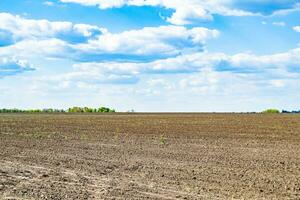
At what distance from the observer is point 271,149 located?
23.3m

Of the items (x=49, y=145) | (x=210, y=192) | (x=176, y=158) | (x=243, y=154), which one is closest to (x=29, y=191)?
(x=210, y=192)

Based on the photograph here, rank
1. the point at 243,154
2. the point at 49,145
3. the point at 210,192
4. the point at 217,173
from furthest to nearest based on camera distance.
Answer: the point at 49,145 → the point at 243,154 → the point at 217,173 → the point at 210,192

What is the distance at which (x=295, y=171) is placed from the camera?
52.6ft

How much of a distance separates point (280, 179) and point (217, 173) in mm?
1929

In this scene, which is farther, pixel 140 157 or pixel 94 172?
pixel 140 157

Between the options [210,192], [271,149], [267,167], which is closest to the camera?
[210,192]

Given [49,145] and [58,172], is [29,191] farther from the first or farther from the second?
[49,145]

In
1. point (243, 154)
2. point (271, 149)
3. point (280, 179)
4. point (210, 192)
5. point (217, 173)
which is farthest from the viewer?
point (271, 149)

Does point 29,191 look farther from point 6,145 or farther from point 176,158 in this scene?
point 6,145

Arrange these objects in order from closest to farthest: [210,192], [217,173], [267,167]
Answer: [210,192], [217,173], [267,167]

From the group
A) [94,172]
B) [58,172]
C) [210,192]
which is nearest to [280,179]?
[210,192]

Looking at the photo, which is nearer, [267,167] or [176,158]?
[267,167]

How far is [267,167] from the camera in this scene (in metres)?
17.0

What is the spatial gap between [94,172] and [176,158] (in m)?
4.67
